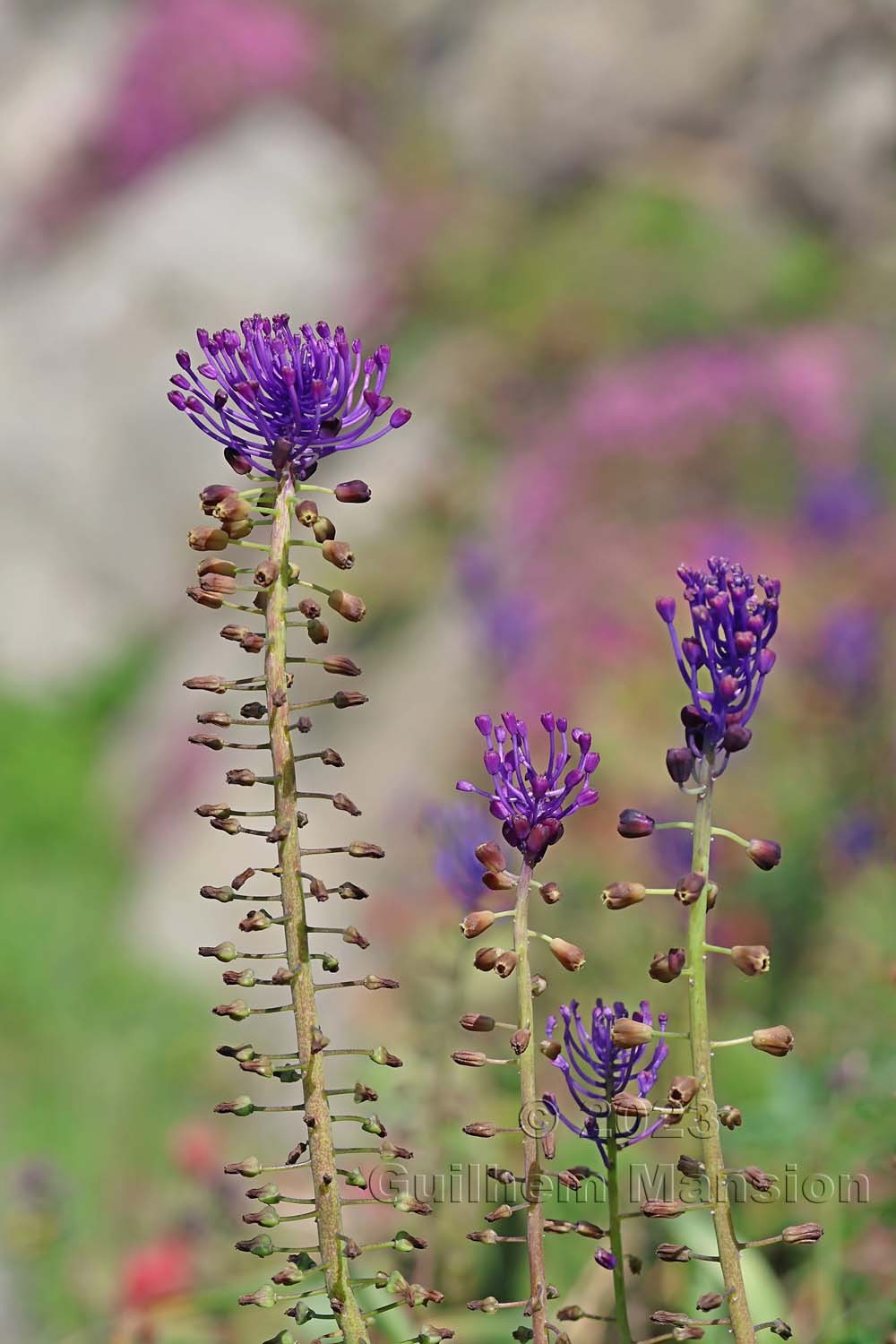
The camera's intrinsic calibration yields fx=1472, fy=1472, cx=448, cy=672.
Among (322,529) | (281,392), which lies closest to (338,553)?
(322,529)

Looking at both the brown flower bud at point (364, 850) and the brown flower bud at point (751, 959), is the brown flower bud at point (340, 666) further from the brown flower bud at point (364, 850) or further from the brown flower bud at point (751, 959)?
the brown flower bud at point (751, 959)

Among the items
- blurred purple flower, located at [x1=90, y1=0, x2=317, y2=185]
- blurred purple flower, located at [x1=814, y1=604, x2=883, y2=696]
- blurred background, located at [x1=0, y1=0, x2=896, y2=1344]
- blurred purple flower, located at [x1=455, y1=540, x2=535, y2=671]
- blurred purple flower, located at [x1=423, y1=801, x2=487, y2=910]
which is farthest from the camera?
blurred purple flower, located at [x1=90, y1=0, x2=317, y2=185]

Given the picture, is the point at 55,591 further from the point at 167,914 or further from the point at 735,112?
the point at 735,112

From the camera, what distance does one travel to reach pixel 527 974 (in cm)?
105

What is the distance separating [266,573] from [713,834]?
0.37 metres

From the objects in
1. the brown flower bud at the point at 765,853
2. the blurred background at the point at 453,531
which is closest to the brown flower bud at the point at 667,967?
the brown flower bud at the point at 765,853

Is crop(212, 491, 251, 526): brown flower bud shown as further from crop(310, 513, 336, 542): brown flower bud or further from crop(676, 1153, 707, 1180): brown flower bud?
crop(676, 1153, 707, 1180): brown flower bud

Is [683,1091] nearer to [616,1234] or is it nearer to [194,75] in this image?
[616,1234]

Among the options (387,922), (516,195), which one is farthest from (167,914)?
(516,195)

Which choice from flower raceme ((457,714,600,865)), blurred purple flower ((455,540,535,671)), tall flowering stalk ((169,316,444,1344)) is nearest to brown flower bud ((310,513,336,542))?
tall flowering stalk ((169,316,444,1344))

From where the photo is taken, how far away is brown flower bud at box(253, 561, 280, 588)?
1.08 meters

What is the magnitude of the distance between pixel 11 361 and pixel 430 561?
4754 millimetres

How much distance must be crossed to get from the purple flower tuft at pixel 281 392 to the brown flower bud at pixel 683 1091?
1.70ft

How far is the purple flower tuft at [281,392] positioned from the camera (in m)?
1.12
